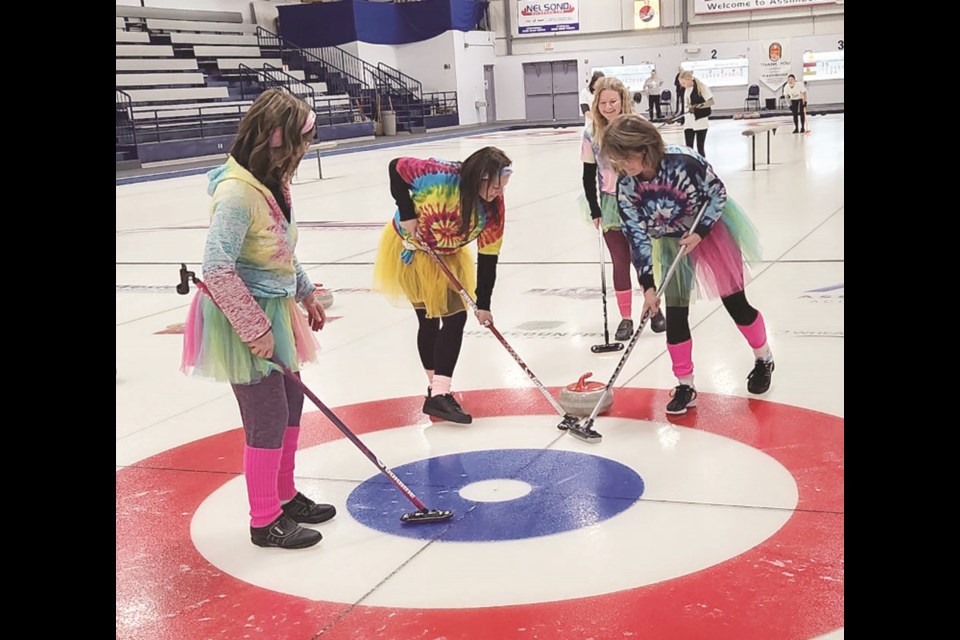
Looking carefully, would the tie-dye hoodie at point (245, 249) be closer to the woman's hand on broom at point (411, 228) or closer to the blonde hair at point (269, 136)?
the blonde hair at point (269, 136)

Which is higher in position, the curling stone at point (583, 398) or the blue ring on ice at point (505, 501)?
the curling stone at point (583, 398)

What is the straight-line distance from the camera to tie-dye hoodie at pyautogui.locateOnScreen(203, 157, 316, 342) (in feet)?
11.1

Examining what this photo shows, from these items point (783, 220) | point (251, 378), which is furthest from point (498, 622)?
point (783, 220)

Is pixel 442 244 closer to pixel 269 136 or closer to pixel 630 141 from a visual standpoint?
pixel 630 141

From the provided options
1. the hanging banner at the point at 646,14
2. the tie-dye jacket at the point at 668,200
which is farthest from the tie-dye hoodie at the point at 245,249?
the hanging banner at the point at 646,14

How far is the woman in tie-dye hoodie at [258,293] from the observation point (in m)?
3.40

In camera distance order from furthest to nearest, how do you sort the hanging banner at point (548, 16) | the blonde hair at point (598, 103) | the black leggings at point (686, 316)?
the hanging banner at point (548, 16)
the blonde hair at point (598, 103)
the black leggings at point (686, 316)

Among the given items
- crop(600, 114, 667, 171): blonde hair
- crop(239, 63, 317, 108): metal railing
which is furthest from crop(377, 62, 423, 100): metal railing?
crop(600, 114, 667, 171): blonde hair

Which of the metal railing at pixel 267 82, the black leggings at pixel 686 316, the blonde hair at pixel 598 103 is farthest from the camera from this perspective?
the metal railing at pixel 267 82

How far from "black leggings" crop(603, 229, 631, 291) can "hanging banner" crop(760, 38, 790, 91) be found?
110 ft

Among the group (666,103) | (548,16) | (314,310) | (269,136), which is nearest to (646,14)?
(548,16)
